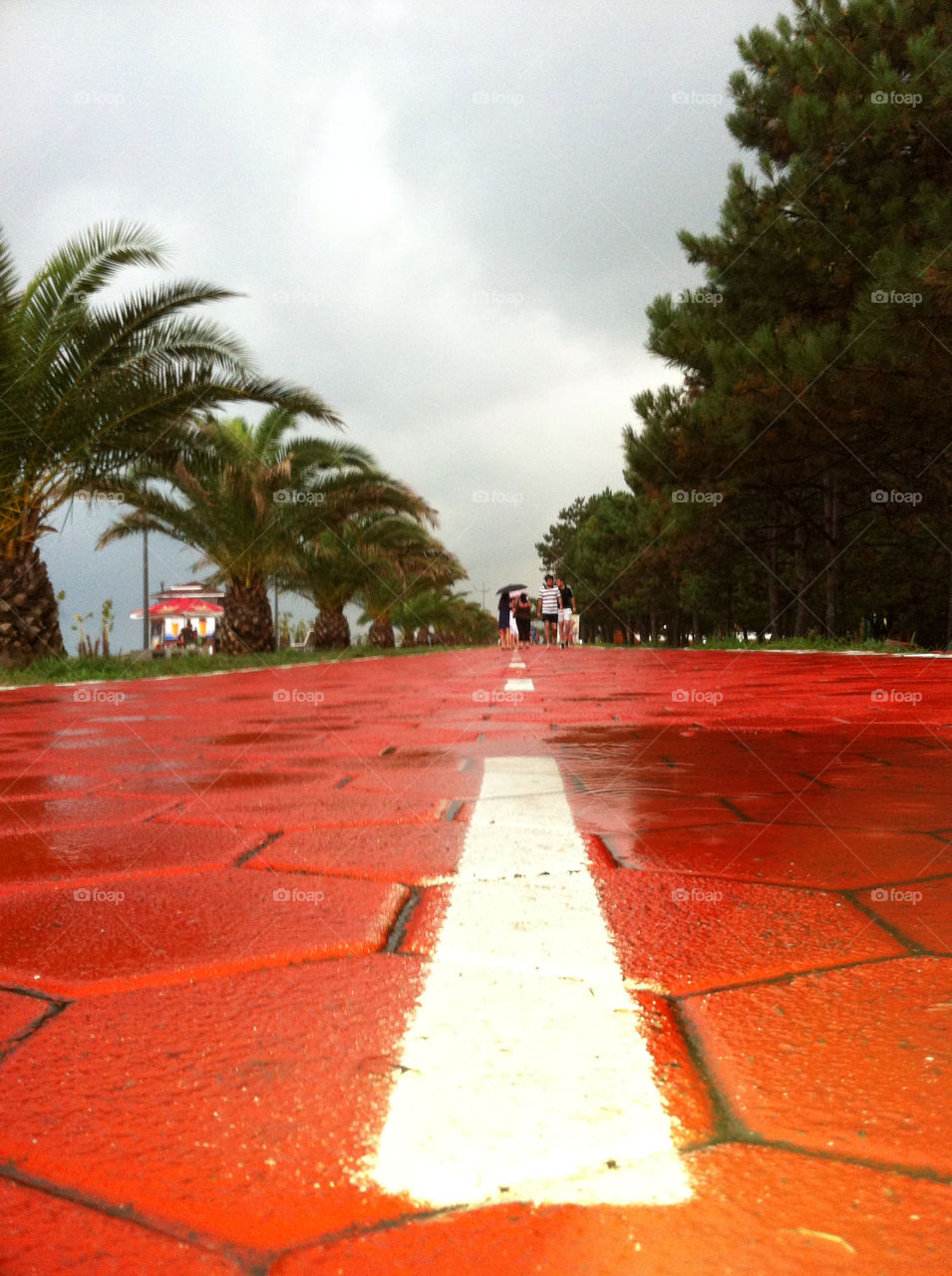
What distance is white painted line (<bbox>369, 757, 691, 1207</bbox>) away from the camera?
3.00 feet

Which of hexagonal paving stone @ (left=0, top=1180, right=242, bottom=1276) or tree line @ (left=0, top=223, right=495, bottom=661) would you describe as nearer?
hexagonal paving stone @ (left=0, top=1180, right=242, bottom=1276)

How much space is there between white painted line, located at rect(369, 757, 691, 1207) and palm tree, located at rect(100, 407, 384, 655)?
14778 millimetres

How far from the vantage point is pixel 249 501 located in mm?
18312

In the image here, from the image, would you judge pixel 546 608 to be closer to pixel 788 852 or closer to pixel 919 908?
pixel 788 852

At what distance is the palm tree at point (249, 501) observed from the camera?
1705cm

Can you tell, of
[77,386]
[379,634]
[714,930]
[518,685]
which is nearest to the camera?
[714,930]

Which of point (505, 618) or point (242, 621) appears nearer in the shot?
point (242, 621)

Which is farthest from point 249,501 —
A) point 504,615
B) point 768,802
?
point 768,802

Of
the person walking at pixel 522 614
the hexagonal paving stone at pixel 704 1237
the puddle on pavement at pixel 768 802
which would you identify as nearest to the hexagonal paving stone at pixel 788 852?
the puddle on pavement at pixel 768 802

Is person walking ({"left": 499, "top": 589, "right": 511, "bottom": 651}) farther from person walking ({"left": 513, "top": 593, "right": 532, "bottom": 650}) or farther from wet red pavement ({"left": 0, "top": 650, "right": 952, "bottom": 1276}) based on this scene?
wet red pavement ({"left": 0, "top": 650, "right": 952, "bottom": 1276})

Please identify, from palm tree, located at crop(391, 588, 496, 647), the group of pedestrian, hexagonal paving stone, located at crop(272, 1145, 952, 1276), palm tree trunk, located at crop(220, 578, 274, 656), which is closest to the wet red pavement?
hexagonal paving stone, located at crop(272, 1145, 952, 1276)

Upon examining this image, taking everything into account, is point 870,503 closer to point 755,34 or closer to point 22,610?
point 755,34

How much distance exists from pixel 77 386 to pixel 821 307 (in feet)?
41.4

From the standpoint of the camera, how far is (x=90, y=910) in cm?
184
